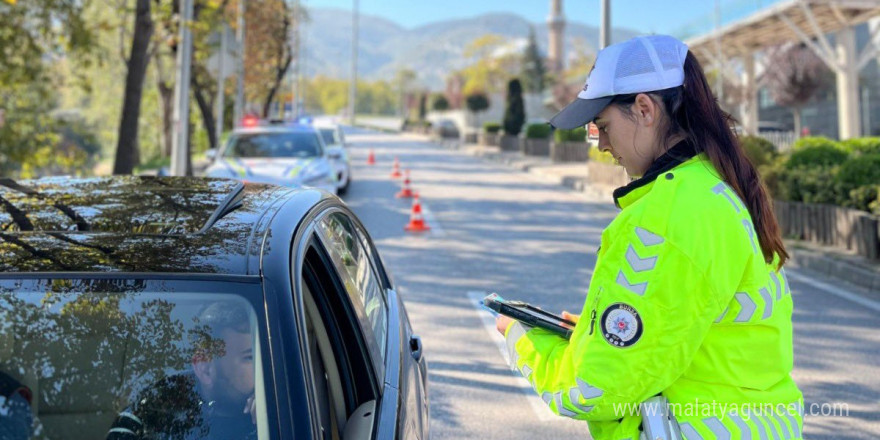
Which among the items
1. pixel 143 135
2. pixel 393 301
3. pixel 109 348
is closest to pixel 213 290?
pixel 109 348

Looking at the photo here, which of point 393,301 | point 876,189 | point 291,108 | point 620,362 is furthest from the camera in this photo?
point 291,108

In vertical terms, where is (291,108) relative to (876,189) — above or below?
above

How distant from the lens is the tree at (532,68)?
96.2 metres

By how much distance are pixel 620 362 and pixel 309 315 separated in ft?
3.61

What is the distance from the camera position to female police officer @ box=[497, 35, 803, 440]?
5.94 feet

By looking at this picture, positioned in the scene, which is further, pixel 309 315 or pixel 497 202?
pixel 497 202

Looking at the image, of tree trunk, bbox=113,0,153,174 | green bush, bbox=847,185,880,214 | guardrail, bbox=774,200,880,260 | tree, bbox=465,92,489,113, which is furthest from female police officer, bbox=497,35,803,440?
tree, bbox=465,92,489,113

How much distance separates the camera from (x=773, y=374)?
1.92 meters

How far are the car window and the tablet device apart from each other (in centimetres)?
69

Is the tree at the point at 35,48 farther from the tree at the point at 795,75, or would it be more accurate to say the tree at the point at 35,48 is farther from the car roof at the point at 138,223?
the tree at the point at 795,75

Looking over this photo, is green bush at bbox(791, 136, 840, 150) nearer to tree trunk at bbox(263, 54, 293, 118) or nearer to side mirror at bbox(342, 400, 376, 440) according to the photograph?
side mirror at bbox(342, 400, 376, 440)

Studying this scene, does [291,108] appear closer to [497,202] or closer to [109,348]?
[497,202]

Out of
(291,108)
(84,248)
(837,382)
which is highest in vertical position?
(291,108)

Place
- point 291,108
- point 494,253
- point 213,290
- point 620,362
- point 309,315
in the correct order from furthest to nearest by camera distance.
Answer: point 291,108 < point 494,253 < point 309,315 < point 213,290 < point 620,362
